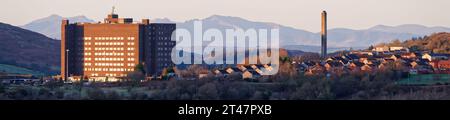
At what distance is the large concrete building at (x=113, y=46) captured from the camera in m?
88.6

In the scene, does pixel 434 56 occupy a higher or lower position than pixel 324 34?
lower

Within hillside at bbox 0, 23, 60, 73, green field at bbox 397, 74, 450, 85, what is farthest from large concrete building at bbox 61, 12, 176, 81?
green field at bbox 397, 74, 450, 85

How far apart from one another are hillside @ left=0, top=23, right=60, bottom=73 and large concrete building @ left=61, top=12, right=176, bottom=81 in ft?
11.1

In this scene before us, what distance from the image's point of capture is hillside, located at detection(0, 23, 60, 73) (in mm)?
96062

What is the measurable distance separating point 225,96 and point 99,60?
201 feet

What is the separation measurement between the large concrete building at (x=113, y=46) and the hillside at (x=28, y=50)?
11.1 feet

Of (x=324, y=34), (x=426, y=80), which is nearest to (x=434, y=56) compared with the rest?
(x=324, y=34)

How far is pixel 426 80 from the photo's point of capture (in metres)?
46.3

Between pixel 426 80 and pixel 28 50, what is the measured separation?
68.0m

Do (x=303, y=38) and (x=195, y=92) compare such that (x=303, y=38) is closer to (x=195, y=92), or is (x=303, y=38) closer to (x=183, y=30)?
(x=183, y=30)

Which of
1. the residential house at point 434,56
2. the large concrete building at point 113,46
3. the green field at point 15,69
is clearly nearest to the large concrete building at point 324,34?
the residential house at point 434,56

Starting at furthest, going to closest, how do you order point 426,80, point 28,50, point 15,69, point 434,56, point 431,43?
point 28,50 < point 431,43 < point 15,69 < point 434,56 < point 426,80

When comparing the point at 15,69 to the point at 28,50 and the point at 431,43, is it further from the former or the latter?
the point at 431,43
